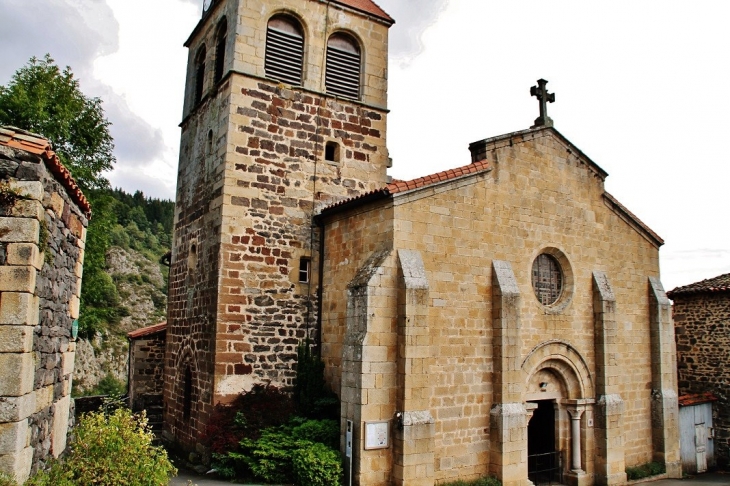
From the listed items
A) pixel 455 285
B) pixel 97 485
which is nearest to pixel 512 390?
pixel 455 285

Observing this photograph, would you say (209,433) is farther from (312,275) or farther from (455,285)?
(455,285)

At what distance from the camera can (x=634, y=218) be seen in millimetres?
16188

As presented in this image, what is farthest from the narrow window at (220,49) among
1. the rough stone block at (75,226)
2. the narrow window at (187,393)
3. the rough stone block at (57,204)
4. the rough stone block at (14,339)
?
the rough stone block at (14,339)

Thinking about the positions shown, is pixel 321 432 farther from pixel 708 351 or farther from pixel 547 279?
pixel 708 351

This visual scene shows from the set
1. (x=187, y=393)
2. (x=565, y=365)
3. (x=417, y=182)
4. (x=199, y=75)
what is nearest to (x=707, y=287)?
(x=565, y=365)

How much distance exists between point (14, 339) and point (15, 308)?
29 centimetres

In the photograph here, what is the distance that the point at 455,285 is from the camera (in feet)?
41.1

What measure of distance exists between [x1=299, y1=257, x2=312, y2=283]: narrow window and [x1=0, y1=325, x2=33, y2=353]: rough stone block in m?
8.70

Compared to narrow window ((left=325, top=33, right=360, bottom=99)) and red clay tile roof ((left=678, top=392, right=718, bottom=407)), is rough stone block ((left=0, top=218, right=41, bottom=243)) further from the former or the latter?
red clay tile roof ((left=678, top=392, right=718, bottom=407))

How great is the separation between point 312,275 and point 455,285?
3.63 metres

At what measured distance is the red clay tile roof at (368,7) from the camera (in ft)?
52.4

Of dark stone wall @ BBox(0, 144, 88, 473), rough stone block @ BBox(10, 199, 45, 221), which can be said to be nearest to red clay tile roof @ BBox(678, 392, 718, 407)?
dark stone wall @ BBox(0, 144, 88, 473)

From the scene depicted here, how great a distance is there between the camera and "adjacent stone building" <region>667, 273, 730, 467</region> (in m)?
17.9

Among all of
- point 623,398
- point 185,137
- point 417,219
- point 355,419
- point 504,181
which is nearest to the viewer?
point 355,419
